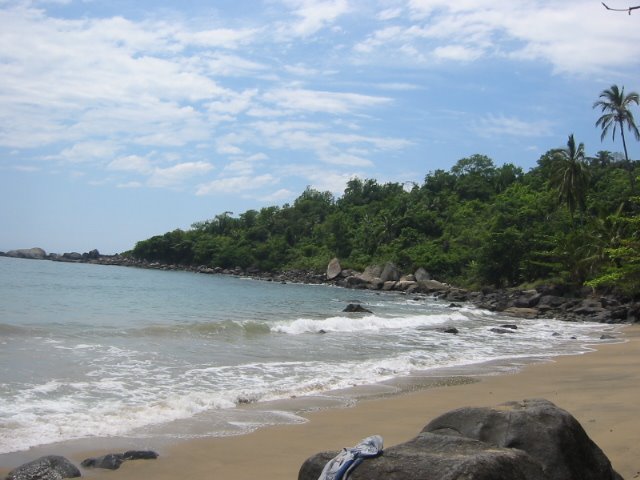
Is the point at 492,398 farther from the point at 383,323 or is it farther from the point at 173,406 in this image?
the point at 383,323

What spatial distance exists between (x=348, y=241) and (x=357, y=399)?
70941mm

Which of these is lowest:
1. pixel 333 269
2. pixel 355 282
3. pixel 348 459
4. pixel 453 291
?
pixel 453 291

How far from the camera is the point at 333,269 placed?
235 feet

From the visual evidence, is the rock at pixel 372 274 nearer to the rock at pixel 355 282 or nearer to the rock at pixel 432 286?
the rock at pixel 355 282

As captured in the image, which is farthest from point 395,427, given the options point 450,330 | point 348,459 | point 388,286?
point 388,286

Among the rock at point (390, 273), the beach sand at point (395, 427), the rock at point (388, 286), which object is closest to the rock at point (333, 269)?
the rock at point (390, 273)

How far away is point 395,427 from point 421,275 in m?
53.9

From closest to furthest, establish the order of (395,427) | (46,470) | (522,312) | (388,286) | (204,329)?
(46,470) → (395,427) → (204,329) → (522,312) → (388,286)

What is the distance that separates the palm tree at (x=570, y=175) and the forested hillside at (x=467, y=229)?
81 millimetres

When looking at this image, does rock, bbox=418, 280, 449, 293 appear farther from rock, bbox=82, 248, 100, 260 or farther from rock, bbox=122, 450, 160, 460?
rock, bbox=82, 248, 100, 260

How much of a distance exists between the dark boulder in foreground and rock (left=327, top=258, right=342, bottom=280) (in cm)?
6516

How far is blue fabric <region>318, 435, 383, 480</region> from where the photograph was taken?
3682mm

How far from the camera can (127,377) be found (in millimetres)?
11766

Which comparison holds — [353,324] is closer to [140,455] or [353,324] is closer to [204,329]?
[204,329]
